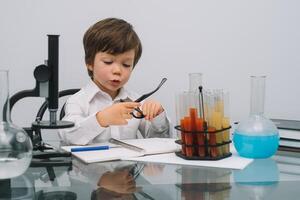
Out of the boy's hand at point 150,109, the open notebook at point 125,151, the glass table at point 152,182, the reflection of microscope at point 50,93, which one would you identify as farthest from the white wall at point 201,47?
the glass table at point 152,182

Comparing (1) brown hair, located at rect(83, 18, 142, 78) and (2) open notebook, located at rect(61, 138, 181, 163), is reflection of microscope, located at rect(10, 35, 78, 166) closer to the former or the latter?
(2) open notebook, located at rect(61, 138, 181, 163)

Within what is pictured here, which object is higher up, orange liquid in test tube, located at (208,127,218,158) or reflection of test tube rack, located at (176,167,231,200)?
orange liquid in test tube, located at (208,127,218,158)

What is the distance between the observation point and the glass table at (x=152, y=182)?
846mm

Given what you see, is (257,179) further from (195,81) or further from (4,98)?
(4,98)

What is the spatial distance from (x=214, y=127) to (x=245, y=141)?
89 mm

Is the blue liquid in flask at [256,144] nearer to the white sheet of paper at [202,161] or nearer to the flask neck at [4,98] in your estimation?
the white sheet of paper at [202,161]

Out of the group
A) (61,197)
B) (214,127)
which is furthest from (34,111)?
(61,197)

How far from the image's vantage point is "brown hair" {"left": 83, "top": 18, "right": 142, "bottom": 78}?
1509mm

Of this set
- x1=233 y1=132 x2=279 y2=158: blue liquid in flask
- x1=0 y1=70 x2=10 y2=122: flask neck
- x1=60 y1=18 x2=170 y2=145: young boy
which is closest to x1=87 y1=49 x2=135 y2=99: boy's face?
x1=60 y1=18 x2=170 y2=145: young boy

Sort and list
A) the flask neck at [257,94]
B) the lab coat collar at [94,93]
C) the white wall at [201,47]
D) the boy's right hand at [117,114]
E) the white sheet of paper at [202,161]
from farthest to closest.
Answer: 1. the white wall at [201,47]
2. the lab coat collar at [94,93]
3. the boy's right hand at [117,114]
4. the flask neck at [257,94]
5. the white sheet of paper at [202,161]

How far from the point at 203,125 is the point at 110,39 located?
1.77ft

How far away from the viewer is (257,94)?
1165mm

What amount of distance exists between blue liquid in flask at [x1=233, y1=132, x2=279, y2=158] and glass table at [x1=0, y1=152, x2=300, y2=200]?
56 millimetres

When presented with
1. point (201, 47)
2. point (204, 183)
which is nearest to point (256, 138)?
point (204, 183)
